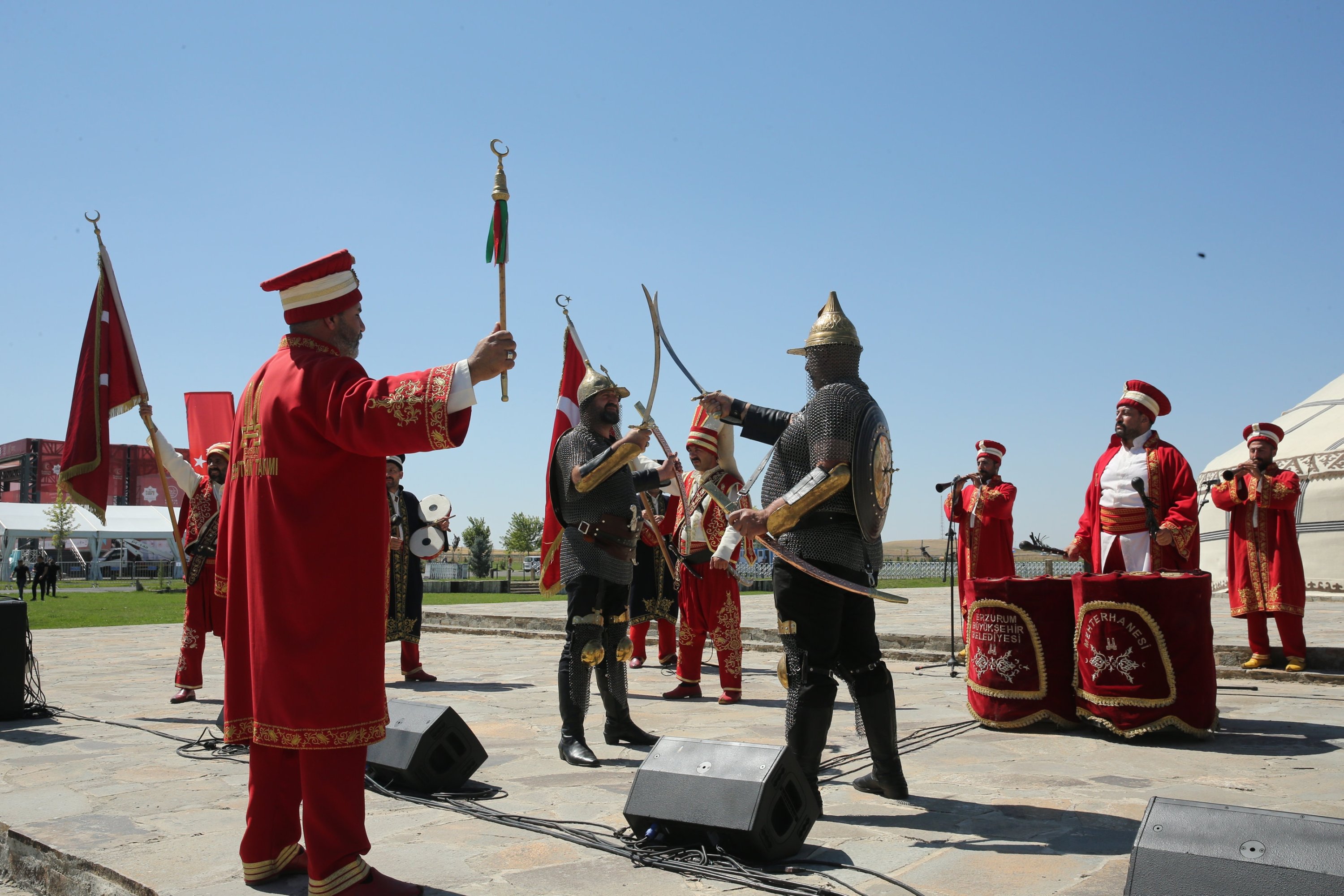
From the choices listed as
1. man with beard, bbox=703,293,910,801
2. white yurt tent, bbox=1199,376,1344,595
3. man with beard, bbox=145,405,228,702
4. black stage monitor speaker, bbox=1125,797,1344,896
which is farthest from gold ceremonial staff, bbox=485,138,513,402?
white yurt tent, bbox=1199,376,1344,595

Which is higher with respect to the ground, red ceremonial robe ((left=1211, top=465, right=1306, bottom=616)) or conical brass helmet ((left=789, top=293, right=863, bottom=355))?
conical brass helmet ((left=789, top=293, right=863, bottom=355))

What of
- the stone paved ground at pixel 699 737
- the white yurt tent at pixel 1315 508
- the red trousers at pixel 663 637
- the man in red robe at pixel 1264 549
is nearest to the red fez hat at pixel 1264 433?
the man in red robe at pixel 1264 549

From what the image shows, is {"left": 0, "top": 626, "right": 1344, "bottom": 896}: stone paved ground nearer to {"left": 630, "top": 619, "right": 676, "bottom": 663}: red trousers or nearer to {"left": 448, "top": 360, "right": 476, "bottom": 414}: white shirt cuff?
{"left": 448, "top": 360, "right": 476, "bottom": 414}: white shirt cuff

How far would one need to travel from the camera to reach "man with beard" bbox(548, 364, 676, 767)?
203 inches

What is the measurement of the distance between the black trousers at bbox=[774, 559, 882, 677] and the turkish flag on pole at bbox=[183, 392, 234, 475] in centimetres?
615

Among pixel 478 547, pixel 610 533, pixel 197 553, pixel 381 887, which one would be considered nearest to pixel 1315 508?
pixel 610 533

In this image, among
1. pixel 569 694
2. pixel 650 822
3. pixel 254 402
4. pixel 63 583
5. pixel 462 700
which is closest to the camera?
pixel 254 402

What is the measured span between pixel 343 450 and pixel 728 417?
6.98ft

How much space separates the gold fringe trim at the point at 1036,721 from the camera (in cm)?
580

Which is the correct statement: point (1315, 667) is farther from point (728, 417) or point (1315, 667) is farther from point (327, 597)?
point (327, 597)

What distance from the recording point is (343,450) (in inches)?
117

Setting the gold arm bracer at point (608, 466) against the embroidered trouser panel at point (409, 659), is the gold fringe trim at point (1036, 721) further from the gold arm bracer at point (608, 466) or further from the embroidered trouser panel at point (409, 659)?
the embroidered trouser panel at point (409, 659)

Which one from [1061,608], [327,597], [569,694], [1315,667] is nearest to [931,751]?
[1061,608]

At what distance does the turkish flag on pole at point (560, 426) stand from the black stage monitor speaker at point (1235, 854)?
14.6 feet
